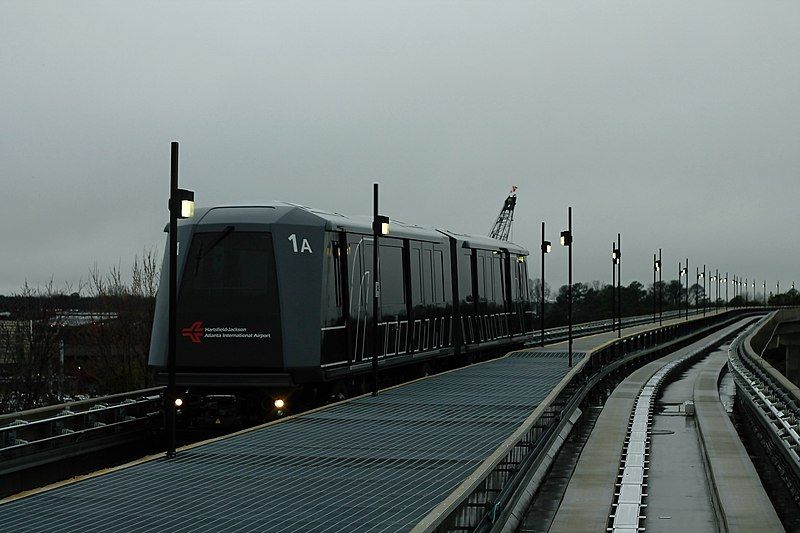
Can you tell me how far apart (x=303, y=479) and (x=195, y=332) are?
881 cm

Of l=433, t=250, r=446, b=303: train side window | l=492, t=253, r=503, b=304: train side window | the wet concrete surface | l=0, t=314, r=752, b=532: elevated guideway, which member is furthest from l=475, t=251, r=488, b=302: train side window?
l=0, t=314, r=752, b=532: elevated guideway

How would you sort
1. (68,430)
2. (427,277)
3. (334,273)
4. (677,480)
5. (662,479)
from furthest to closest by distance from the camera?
(427,277) < (334,273) < (68,430) < (662,479) < (677,480)

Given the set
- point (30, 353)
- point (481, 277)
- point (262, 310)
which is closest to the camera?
point (262, 310)

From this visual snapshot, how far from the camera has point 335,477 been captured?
38.3 feet

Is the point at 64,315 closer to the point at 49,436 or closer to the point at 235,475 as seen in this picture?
the point at 49,436

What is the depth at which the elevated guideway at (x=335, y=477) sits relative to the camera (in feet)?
30.8

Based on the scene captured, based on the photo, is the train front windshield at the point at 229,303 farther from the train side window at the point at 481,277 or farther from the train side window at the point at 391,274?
the train side window at the point at 481,277

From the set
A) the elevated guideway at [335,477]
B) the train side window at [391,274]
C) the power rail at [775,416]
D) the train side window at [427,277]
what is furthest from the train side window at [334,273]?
the power rail at [775,416]

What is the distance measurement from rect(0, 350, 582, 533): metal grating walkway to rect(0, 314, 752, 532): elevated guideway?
13mm

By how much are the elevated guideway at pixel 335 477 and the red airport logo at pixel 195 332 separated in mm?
Answer: 2823

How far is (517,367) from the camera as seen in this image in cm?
2792

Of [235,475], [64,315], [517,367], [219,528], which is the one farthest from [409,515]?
[64,315]

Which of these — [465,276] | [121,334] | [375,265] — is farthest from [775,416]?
[121,334]

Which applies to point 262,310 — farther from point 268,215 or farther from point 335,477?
point 335,477
